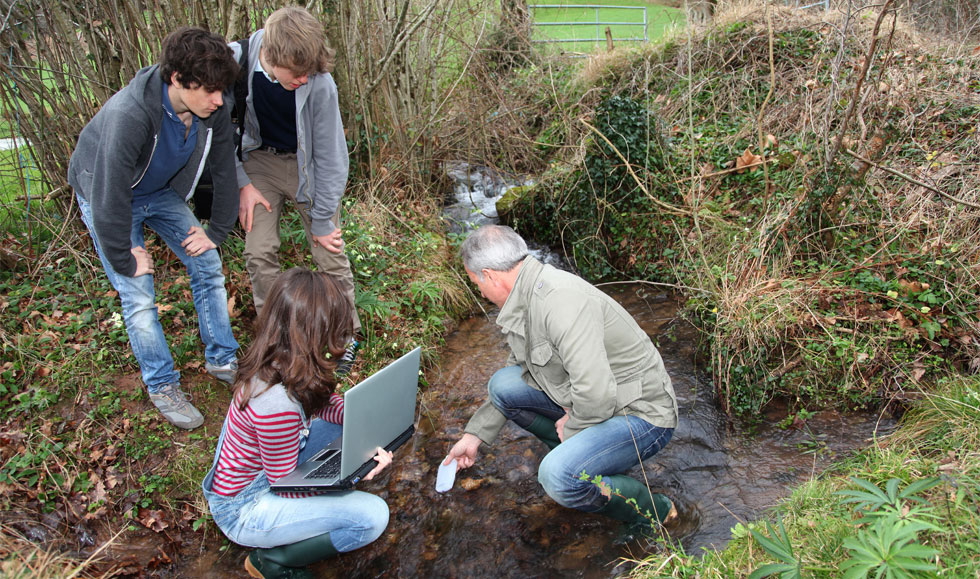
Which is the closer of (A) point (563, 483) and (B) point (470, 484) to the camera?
(A) point (563, 483)

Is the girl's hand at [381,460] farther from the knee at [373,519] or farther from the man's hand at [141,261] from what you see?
the man's hand at [141,261]

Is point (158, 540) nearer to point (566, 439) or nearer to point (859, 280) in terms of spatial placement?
point (566, 439)

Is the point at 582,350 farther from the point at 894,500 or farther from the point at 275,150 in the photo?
the point at 275,150

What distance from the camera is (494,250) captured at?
2.80 m

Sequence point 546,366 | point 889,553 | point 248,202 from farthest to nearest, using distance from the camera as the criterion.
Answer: point 248,202 < point 546,366 < point 889,553

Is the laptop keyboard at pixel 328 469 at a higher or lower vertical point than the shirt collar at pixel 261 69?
lower

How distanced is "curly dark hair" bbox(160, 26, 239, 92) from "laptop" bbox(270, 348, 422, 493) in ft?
5.59

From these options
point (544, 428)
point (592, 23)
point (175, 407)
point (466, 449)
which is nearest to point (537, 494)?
point (544, 428)

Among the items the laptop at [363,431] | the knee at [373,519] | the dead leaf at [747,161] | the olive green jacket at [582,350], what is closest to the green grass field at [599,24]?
the dead leaf at [747,161]

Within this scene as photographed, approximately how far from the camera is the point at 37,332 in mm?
4000

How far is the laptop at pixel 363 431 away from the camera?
253 centimetres

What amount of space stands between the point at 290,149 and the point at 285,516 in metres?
2.37

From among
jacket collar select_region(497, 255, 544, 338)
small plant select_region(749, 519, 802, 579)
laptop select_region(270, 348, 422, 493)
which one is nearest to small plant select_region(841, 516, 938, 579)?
small plant select_region(749, 519, 802, 579)

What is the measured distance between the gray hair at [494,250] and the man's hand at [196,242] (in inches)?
68.1
